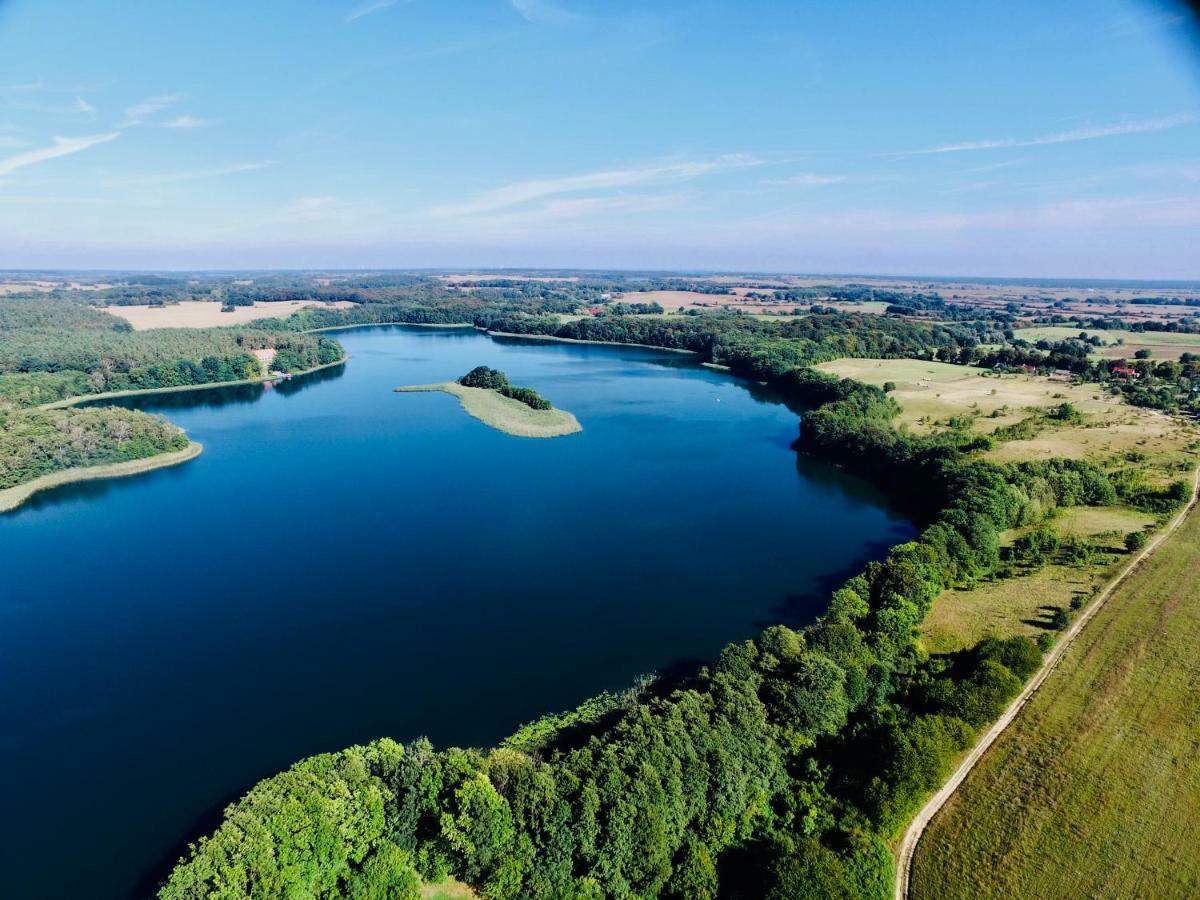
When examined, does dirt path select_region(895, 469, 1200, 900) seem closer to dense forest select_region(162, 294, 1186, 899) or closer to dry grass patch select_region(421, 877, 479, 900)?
dense forest select_region(162, 294, 1186, 899)

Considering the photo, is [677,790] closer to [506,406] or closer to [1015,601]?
[1015,601]

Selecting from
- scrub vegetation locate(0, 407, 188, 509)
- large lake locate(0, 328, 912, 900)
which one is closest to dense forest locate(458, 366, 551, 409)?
large lake locate(0, 328, 912, 900)

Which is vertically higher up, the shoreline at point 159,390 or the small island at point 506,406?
the small island at point 506,406

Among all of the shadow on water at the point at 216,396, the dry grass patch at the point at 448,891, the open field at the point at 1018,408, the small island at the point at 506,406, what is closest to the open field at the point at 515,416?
the small island at the point at 506,406

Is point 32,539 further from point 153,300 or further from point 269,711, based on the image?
point 153,300

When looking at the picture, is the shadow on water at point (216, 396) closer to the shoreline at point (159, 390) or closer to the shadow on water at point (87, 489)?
the shoreline at point (159, 390)

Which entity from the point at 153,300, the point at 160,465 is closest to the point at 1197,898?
the point at 160,465
